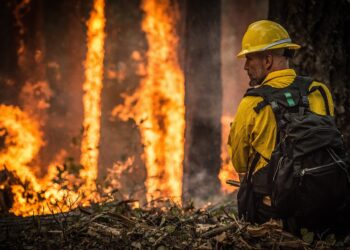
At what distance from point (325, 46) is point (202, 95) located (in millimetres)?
4443

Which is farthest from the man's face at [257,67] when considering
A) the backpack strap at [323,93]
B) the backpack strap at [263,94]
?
the backpack strap at [323,93]

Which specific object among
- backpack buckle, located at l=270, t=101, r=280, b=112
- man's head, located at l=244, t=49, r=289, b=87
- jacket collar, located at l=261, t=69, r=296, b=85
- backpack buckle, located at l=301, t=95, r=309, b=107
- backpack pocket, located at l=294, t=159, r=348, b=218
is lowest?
backpack pocket, located at l=294, t=159, r=348, b=218

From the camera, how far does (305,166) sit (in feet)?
12.6

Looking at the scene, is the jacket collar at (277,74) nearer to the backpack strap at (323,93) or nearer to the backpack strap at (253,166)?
the backpack strap at (323,93)

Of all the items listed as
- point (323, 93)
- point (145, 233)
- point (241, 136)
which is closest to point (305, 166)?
point (241, 136)

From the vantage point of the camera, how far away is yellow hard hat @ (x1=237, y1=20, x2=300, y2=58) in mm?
4437

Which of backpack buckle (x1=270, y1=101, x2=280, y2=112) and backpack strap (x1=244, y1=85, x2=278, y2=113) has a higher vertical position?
backpack strap (x1=244, y1=85, x2=278, y2=113)

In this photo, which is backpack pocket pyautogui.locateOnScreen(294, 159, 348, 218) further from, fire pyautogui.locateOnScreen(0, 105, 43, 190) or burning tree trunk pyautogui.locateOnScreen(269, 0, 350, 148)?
fire pyautogui.locateOnScreen(0, 105, 43, 190)

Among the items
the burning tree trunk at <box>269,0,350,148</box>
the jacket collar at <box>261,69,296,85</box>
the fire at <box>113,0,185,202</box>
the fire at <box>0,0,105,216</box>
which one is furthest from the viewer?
the fire at <box>113,0,185,202</box>

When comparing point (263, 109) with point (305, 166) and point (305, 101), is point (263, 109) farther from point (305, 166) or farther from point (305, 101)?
point (305, 166)

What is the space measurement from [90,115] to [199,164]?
465 centimetres

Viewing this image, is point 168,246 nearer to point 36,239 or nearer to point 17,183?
point 36,239

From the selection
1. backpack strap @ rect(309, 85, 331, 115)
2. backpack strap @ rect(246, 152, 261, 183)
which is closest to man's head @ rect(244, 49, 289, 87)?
backpack strap @ rect(309, 85, 331, 115)

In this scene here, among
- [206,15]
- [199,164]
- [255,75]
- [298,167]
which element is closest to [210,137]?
[199,164]
